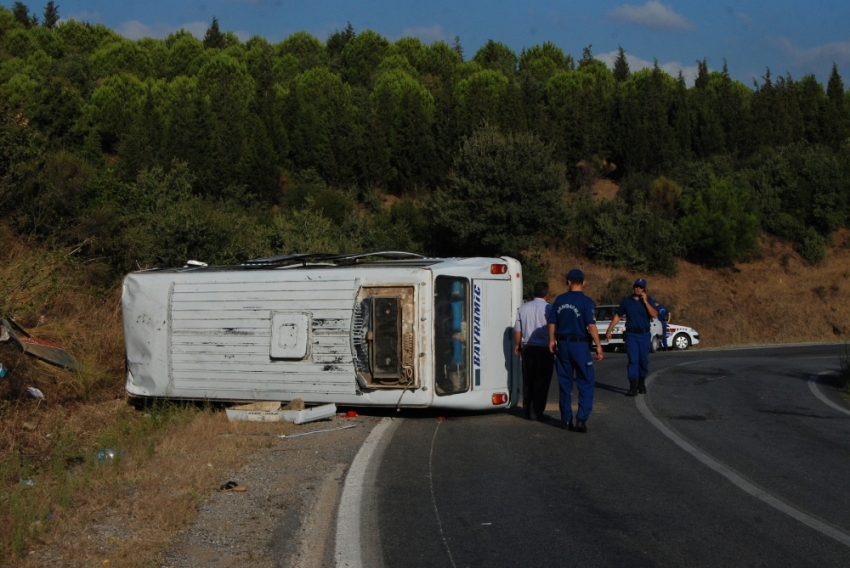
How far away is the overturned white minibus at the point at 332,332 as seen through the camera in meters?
11.0

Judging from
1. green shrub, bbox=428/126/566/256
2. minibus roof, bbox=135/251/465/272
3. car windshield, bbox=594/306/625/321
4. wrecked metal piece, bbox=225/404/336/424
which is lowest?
wrecked metal piece, bbox=225/404/336/424

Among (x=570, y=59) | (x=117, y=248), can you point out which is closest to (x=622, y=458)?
(x=117, y=248)

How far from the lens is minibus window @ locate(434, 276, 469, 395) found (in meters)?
11.0

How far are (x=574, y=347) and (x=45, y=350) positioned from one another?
8.59 meters

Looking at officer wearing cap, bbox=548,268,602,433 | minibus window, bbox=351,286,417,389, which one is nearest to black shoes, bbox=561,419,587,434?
officer wearing cap, bbox=548,268,602,433

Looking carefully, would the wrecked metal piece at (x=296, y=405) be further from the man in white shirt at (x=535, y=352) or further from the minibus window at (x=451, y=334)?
the man in white shirt at (x=535, y=352)

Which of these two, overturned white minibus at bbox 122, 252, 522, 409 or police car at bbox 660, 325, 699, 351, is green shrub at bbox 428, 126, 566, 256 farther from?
overturned white minibus at bbox 122, 252, 522, 409

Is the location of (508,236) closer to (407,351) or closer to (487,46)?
(407,351)

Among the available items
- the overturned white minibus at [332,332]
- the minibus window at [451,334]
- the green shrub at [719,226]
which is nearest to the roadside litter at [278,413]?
the overturned white minibus at [332,332]

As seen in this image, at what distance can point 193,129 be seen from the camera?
53.6m

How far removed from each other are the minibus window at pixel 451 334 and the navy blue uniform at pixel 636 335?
369 cm

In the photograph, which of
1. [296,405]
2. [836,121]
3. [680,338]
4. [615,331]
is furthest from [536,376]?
[836,121]

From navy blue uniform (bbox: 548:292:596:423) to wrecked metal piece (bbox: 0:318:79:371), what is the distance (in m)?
8.02

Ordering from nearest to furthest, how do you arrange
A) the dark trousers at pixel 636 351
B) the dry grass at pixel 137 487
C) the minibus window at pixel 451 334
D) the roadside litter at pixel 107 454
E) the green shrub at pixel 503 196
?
the dry grass at pixel 137 487 → the roadside litter at pixel 107 454 → the minibus window at pixel 451 334 → the dark trousers at pixel 636 351 → the green shrub at pixel 503 196
